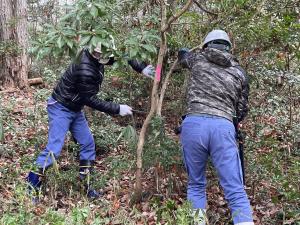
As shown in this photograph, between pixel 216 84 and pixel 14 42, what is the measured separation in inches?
306

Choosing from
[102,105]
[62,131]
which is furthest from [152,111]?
[62,131]

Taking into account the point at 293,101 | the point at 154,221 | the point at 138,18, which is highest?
the point at 138,18

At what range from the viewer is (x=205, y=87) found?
4.30 m

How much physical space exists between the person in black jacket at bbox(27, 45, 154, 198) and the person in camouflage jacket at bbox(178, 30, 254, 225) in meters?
0.77

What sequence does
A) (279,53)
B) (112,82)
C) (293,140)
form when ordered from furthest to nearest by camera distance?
1. (112,82)
2. (293,140)
3. (279,53)

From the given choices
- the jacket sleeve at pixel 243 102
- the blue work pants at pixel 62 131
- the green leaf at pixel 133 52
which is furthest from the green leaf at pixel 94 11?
the blue work pants at pixel 62 131

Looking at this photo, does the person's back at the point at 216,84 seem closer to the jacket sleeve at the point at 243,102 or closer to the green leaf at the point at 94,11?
the jacket sleeve at the point at 243,102

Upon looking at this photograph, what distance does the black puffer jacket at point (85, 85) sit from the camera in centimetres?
476

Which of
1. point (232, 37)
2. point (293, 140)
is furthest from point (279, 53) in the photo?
point (293, 140)

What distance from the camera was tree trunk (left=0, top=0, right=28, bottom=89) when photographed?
35.6ft

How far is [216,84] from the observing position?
4.26 metres

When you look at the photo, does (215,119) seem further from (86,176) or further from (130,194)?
(86,176)

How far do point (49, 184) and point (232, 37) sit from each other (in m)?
2.68

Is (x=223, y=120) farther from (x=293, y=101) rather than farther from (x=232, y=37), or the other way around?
(x=293, y=101)
